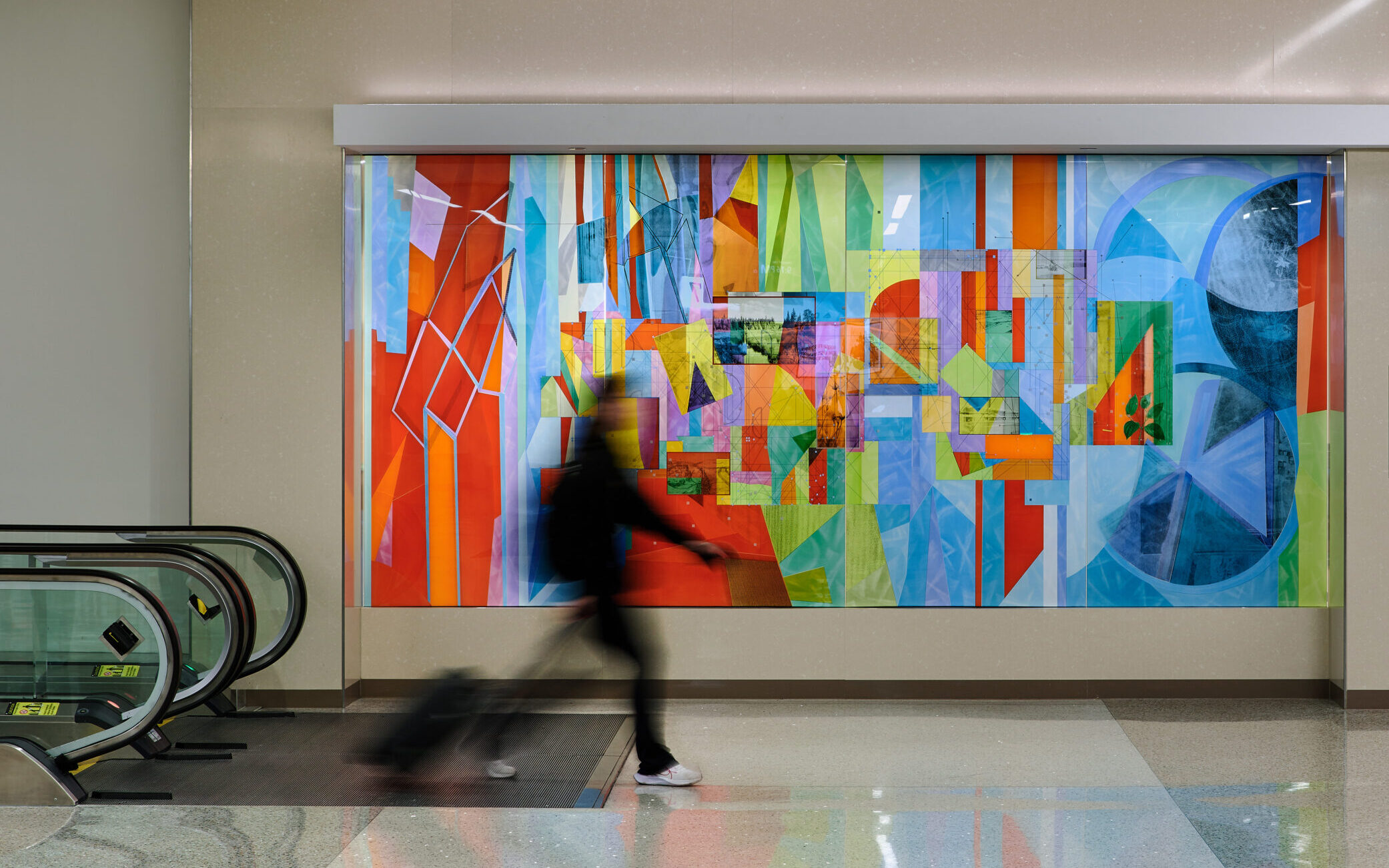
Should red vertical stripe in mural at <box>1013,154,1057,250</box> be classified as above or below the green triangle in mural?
above

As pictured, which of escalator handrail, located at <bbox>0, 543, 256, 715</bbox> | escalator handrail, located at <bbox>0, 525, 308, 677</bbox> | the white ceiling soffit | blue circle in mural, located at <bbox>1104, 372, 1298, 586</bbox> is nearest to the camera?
escalator handrail, located at <bbox>0, 543, 256, 715</bbox>

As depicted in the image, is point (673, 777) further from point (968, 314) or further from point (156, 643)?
point (968, 314)

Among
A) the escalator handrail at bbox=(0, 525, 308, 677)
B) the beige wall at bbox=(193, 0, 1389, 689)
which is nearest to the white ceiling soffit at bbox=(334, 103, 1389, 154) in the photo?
the beige wall at bbox=(193, 0, 1389, 689)

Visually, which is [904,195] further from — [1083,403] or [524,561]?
[524,561]

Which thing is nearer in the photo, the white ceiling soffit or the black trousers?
the black trousers

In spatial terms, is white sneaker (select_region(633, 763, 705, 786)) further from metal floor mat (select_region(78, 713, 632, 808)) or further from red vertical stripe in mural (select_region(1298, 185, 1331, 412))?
red vertical stripe in mural (select_region(1298, 185, 1331, 412))

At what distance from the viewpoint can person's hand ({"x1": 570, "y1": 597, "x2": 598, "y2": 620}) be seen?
384 centimetres

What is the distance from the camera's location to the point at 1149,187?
5.31m

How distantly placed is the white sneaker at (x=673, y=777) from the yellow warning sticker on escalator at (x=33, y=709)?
252 centimetres

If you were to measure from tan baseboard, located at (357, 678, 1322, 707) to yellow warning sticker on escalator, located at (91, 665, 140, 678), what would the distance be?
6.74ft

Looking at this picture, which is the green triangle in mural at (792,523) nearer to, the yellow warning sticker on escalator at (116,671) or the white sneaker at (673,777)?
the white sneaker at (673,777)

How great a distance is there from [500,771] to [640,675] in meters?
0.77

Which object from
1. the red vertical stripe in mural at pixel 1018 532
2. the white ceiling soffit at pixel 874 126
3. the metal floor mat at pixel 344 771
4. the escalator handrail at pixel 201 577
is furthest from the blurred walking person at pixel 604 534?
the red vertical stripe in mural at pixel 1018 532

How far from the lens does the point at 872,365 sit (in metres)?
5.36
